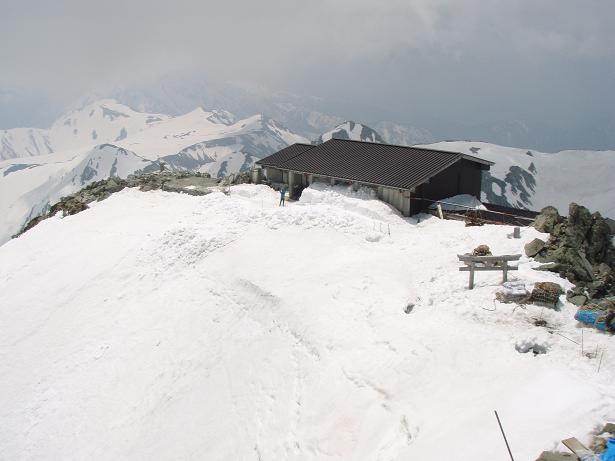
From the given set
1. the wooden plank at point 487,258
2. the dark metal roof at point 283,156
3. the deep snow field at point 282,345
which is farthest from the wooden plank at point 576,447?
the dark metal roof at point 283,156

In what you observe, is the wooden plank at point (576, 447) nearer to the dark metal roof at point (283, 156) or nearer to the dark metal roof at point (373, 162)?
the dark metal roof at point (373, 162)

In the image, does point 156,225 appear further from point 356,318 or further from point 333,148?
point 356,318

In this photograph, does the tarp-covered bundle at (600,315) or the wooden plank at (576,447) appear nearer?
the wooden plank at (576,447)

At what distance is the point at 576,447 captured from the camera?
429 inches

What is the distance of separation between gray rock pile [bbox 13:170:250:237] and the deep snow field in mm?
5139

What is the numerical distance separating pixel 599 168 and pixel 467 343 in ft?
551

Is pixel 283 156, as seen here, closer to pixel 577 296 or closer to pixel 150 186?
pixel 150 186

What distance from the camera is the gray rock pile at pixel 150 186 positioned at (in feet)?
141

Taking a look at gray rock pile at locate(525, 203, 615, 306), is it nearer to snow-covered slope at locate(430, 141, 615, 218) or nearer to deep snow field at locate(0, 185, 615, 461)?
deep snow field at locate(0, 185, 615, 461)

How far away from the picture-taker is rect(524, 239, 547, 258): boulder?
22.6 metres

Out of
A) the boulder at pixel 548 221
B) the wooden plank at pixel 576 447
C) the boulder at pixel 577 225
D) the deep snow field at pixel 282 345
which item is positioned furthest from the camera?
the boulder at pixel 548 221

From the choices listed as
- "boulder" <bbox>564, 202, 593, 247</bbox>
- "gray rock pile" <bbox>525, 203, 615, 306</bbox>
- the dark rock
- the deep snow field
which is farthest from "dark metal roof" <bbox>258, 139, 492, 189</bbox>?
the dark rock

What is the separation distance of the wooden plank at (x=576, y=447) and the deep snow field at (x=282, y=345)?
0.48m

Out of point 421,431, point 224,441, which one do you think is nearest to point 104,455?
point 224,441
